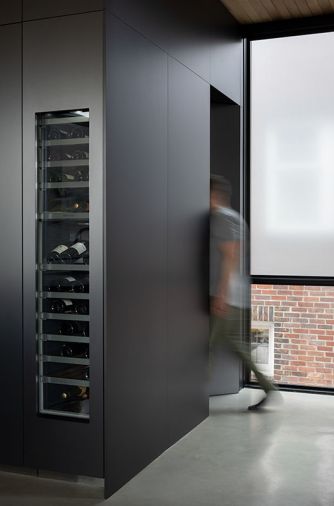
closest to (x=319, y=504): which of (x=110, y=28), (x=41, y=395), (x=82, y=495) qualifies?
(x=82, y=495)

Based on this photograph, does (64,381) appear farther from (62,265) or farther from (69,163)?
(69,163)

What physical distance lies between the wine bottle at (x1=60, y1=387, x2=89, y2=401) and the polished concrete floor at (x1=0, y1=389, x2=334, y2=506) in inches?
17.3

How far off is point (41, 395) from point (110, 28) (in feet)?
A: 6.26

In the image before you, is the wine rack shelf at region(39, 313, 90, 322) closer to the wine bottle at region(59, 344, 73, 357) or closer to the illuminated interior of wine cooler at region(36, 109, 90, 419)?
the illuminated interior of wine cooler at region(36, 109, 90, 419)

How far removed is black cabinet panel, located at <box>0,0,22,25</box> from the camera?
353 centimetres

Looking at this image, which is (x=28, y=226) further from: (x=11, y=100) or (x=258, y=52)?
(x=258, y=52)

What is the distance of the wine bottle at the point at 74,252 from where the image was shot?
138 inches

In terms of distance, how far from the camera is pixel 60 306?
140 inches

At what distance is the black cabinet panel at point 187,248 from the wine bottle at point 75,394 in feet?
2.44

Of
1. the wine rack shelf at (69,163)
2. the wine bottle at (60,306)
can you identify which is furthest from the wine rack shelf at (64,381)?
A: the wine rack shelf at (69,163)

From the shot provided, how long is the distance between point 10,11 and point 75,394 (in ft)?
6.64

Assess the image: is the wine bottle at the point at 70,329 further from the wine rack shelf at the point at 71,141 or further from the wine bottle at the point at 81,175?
the wine rack shelf at the point at 71,141

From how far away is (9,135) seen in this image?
3598 mm

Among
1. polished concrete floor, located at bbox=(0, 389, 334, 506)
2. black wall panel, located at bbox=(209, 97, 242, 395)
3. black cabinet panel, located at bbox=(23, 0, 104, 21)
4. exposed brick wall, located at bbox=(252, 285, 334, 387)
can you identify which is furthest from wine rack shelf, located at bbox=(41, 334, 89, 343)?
exposed brick wall, located at bbox=(252, 285, 334, 387)
